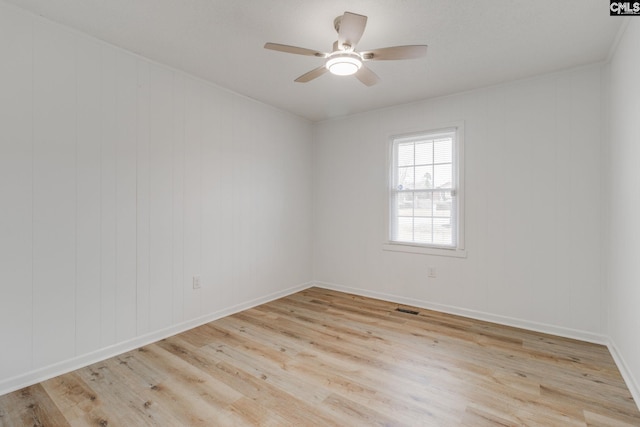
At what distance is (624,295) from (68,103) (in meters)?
4.37

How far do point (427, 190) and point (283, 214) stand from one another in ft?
6.35

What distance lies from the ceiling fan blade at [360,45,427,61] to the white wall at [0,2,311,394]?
1.98 m

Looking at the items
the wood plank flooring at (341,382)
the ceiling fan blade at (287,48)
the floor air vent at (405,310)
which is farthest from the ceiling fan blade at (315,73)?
the floor air vent at (405,310)

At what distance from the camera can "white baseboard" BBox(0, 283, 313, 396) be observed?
2.13 m

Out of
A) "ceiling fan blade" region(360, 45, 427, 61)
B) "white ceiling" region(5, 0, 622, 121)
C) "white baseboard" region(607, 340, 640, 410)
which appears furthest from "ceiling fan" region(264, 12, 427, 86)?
"white baseboard" region(607, 340, 640, 410)

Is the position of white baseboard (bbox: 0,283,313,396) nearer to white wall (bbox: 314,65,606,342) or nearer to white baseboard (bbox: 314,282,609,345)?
white baseboard (bbox: 314,282,609,345)

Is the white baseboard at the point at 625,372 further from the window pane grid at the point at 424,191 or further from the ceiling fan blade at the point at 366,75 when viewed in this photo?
the ceiling fan blade at the point at 366,75

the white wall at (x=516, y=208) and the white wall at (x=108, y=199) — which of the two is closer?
the white wall at (x=108, y=199)

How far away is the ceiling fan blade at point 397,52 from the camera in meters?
1.99

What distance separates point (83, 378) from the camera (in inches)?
89.4

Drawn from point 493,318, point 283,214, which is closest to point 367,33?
point 283,214

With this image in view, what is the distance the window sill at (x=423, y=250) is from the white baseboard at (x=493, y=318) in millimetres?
599

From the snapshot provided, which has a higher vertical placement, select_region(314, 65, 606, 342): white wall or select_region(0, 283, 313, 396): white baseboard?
select_region(314, 65, 606, 342): white wall

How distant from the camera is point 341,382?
7.34 feet
